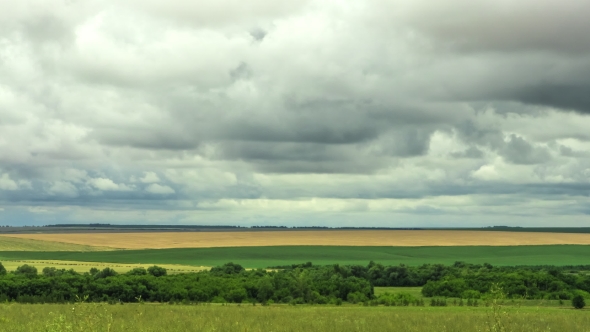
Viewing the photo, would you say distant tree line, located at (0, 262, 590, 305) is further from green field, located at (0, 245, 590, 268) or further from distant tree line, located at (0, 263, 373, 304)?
green field, located at (0, 245, 590, 268)

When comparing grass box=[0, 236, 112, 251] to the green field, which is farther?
grass box=[0, 236, 112, 251]

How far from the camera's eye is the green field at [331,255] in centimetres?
15444

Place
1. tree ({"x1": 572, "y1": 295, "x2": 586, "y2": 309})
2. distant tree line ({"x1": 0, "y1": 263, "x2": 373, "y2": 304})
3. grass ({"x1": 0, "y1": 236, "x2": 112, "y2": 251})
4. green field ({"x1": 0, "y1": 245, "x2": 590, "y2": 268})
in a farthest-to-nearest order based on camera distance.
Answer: grass ({"x1": 0, "y1": 236, "x2": 112, "y2": 251}) < green field ({"x1": 0, "y1": 245, "x2": 590, "y2": 268}) < distant tree line ({"x1": 0, "y1": 263, "x2": 373, "y2": 304}) < tree ({"x1": 572, "y1": 295, "x2": 586, "y2": 309})

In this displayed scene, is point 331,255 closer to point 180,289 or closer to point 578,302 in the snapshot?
point 180,289

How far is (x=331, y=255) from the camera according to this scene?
583 ft

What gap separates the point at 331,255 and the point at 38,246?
88.0 m

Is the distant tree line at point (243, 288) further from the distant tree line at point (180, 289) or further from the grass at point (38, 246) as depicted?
the grass at point (38, 246)

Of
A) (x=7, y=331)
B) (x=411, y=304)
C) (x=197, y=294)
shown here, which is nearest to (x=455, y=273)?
(x=411, y=304)

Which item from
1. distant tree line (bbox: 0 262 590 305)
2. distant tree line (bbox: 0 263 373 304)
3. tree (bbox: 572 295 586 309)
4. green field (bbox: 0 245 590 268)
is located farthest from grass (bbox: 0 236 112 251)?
tree (bbox: 572 295 586 309)

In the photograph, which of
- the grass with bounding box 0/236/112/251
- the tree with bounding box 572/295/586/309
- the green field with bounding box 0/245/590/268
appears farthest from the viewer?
the grass with bounding box 0/236/112/251

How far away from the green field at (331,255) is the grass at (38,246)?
12368mm

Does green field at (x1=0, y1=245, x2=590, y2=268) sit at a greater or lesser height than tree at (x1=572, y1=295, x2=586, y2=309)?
lesser

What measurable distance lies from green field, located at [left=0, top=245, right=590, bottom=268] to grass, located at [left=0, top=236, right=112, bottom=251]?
12.4 m

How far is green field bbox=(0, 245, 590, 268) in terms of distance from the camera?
154 m
